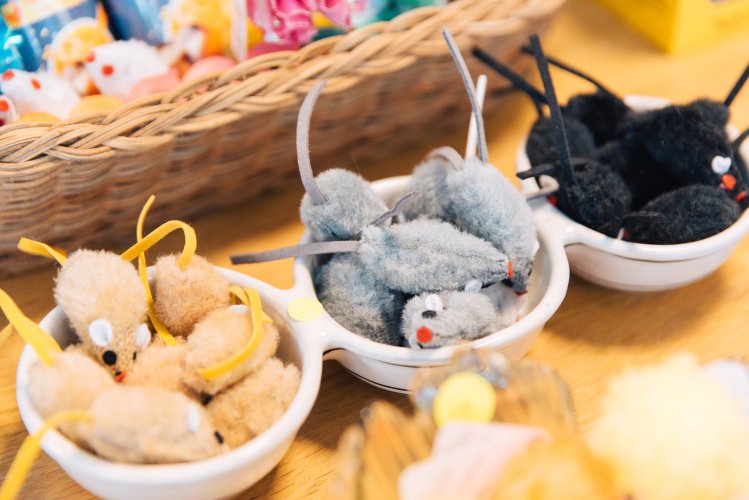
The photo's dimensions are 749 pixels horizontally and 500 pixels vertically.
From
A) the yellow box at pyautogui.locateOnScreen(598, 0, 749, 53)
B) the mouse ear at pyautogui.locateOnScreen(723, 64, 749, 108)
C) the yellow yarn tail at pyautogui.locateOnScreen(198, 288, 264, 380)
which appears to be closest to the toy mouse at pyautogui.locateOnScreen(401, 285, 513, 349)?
the yellow yarn tail at pyautogui.locateOnScreen(198, 288, 264, 380)

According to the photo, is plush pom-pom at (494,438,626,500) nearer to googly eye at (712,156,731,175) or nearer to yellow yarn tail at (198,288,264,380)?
yellow yarn tail at (198,288,264,380)

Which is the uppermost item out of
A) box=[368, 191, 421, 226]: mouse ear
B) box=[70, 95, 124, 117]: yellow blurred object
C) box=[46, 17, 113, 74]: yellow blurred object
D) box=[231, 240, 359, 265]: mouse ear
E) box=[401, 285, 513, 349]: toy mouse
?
box=[46, 17, 113, 74]: yellow blurred object

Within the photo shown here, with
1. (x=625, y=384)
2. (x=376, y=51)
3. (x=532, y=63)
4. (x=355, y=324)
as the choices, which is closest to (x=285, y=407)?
(x=355, y=324)

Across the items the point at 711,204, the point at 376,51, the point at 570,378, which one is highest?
the point at 376,51

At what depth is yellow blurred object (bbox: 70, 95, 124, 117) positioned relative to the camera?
616mm

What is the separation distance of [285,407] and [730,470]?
0.25 metres

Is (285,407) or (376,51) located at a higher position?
(376,51)

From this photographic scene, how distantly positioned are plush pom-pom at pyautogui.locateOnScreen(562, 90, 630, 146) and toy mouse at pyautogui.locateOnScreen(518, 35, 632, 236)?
95mm

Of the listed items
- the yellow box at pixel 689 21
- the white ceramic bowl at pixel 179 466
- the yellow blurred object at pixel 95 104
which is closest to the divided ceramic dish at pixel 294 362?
the white ceramic bowl at pixel 179 466

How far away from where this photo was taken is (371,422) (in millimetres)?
368

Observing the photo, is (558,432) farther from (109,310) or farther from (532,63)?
(532,63)

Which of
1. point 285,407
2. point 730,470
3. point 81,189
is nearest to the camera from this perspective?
point 730,470

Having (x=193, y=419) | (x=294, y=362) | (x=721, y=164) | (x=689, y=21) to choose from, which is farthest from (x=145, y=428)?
(x=689, y=21)

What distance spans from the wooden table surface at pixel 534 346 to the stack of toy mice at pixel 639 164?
8 centimetres
